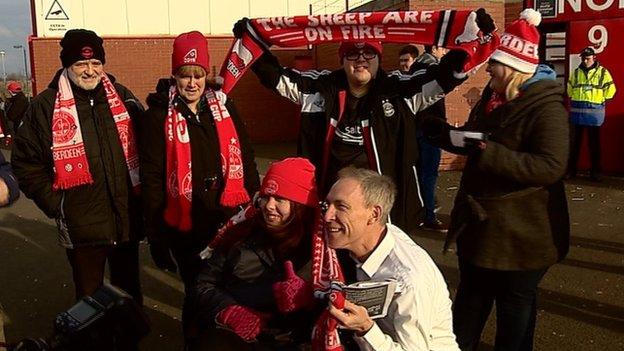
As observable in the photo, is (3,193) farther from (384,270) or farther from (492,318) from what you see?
(492,318)

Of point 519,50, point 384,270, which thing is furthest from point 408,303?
point 519,50

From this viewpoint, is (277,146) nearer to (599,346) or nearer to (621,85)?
(621,85)

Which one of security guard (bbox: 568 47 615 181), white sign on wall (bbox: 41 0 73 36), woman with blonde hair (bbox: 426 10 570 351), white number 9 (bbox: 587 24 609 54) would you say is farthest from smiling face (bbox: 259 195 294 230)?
white sign on wall (bbox: 41 0 73 36)

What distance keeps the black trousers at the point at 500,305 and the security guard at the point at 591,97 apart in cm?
630

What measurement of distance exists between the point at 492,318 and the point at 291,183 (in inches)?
92.1

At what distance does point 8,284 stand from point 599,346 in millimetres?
4672

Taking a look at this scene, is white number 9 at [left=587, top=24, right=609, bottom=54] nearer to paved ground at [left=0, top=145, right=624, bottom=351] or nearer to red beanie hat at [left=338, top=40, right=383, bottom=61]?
paved ground at [left=0, top=145, right=624, bottom=351]

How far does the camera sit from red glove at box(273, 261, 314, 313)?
2426 millimetres

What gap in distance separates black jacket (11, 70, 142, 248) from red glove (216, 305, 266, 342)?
1250 millimetres

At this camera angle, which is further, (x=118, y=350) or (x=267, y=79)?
(x=267, y=79)

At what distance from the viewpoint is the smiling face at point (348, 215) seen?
2314mm

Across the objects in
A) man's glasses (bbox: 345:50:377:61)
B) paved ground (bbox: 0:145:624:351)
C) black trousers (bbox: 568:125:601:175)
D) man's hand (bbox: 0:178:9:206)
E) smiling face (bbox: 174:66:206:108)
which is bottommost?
paved ground (bbox: 0:145:624:351)

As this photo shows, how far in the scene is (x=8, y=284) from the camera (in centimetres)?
557

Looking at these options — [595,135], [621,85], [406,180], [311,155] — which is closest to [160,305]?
[311,155]
